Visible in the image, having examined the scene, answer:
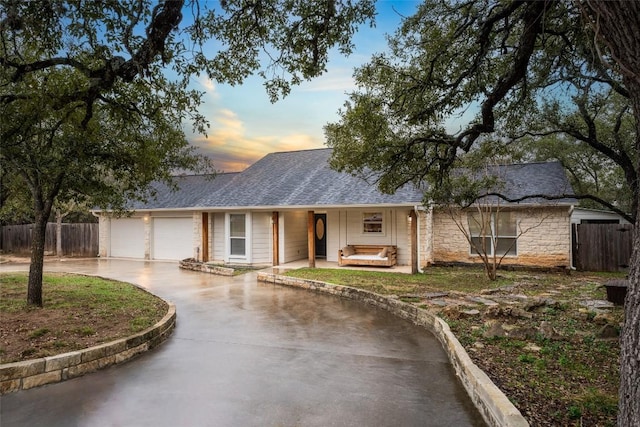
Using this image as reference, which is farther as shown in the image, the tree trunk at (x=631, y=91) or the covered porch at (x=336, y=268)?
the covered porch at (x=336, y=268)

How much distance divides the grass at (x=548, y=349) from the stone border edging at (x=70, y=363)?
15.6 ft

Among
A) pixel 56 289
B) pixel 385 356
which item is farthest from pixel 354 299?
pixel 56 289

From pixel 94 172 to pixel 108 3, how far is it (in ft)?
11.2

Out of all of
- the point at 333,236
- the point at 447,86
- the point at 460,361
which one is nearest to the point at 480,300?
the point at 460,361

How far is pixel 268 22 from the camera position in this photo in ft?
22.2

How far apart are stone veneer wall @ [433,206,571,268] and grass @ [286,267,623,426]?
2.77 meters

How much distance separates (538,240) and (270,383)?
41.9ft

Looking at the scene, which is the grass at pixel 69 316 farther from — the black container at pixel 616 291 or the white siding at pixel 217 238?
the black container at pixel 616 291

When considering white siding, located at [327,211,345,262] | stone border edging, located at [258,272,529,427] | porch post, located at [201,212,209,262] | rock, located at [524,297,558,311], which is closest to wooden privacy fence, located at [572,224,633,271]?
rock, located at [524,297,558,311]

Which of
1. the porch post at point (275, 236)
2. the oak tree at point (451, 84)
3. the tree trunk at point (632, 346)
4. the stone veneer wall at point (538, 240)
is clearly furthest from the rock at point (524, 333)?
the porch post at point (275, 236)

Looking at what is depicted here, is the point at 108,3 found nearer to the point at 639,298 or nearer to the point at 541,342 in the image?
the point at 639,298

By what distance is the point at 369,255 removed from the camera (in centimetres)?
1590

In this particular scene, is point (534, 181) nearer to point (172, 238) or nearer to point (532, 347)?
point (532, 347)

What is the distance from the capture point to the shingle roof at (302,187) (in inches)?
572
